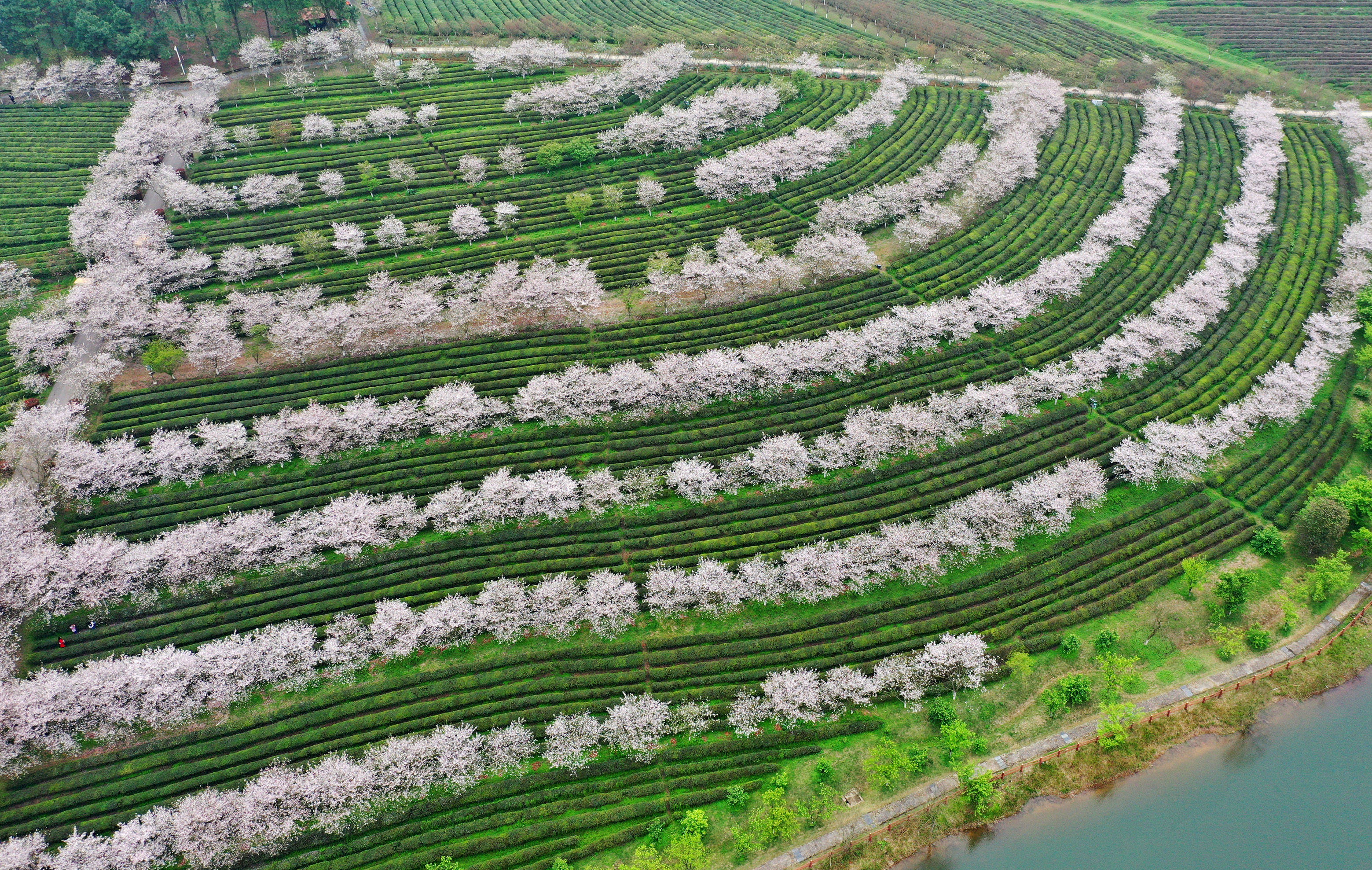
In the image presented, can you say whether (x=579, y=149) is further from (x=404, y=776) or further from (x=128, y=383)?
(x=404, y=776)

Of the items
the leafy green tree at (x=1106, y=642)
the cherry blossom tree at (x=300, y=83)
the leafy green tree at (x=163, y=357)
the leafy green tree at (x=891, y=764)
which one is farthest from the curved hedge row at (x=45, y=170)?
the leafy green tree at (x=1106, y=642)

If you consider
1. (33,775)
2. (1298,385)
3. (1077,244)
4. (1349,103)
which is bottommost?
(33,775)

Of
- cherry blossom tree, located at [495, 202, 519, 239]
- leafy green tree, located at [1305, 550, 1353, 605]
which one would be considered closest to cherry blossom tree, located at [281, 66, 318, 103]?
cherry blossom tree, located at [495, 202, 519, 239]

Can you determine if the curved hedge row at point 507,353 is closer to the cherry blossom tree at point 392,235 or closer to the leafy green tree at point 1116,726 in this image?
the cherry blossom tree at point 392,235

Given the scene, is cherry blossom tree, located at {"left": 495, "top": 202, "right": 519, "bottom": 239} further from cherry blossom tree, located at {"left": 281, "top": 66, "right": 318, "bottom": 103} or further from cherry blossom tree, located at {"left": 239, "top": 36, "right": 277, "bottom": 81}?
cherry blossom tree, located at {"left": 239, "top": 36, "right": 277, "bottom": 81}

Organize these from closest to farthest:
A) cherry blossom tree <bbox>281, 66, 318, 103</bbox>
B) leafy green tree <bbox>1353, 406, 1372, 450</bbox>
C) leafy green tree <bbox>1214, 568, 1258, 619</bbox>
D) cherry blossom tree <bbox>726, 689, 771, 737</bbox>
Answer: cherry blossom tree <bbox>726, 689, 771, 737</bbox>
leafy green tree <bbox>1214, 568, 1258, 619</bbox>
leafy green tree <bbox>1353, 406, 1372, 450</bbox>
cherry blossom tree <bbox>281, 66, 318, 103</bbox>

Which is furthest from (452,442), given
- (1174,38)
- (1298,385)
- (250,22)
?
(1174,38)

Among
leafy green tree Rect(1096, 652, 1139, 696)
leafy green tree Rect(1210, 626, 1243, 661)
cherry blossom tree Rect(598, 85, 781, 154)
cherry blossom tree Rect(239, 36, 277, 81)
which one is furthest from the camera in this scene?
cherry blossom tree Rect(239, 36, 277, 81)

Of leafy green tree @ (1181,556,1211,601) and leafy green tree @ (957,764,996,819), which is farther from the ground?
leafy green tree @ (1181,556,1211,601)
